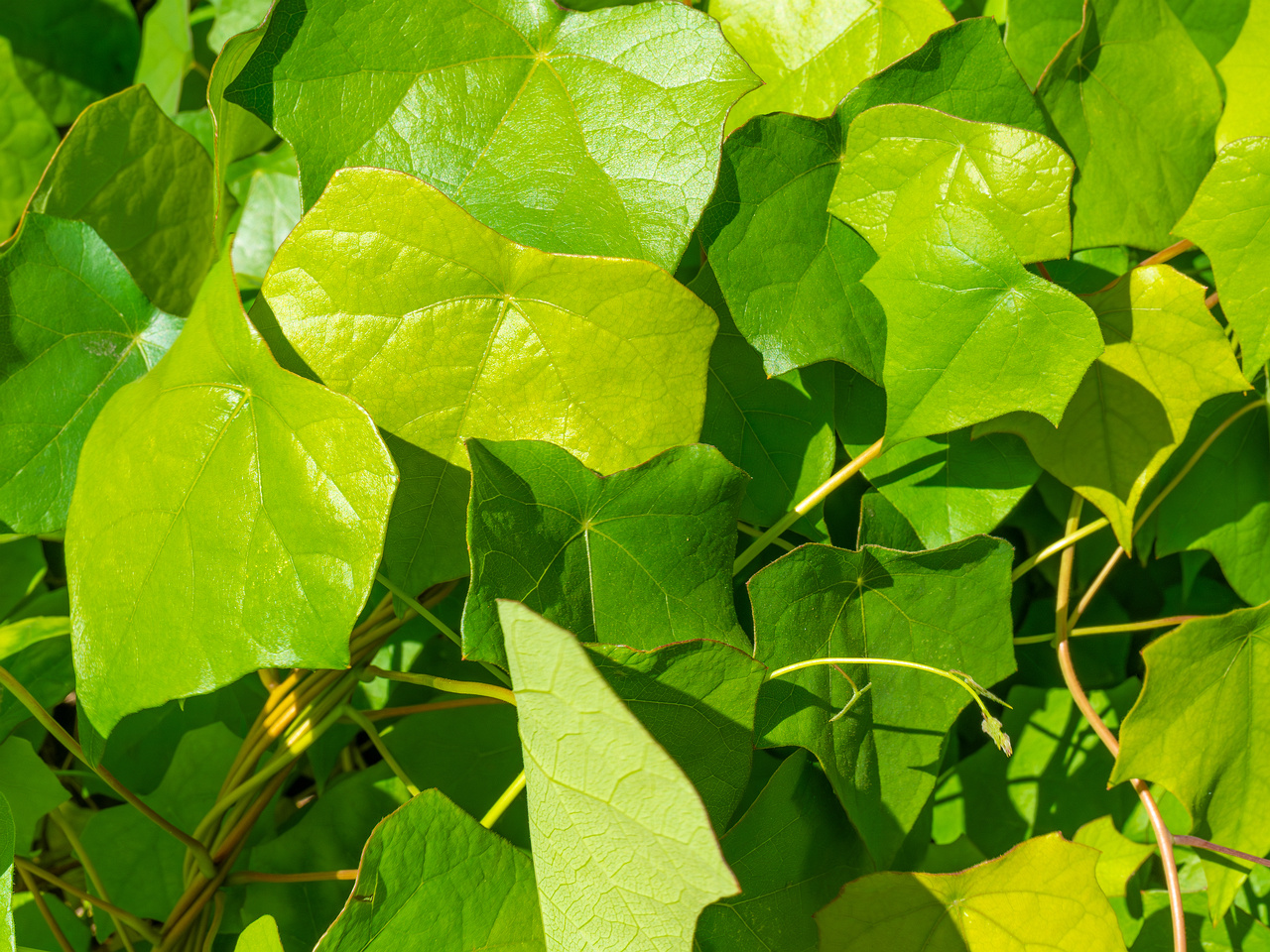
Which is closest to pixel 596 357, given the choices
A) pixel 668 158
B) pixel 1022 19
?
pixel 668 158

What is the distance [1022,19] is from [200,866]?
87 cm

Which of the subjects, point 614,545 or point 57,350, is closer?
point 614,545

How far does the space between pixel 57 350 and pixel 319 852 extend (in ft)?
1.40

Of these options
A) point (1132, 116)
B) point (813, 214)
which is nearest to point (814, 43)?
point (813, 214)

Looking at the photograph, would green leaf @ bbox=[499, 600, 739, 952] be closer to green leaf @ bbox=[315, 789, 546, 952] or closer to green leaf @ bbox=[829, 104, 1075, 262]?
green leaf @ bbox=[315, 789, 546, 952]

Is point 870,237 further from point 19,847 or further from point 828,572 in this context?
point 19,847

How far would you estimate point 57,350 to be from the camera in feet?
2.10

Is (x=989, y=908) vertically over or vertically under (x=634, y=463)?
under

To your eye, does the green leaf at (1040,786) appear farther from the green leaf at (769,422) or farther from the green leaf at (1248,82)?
the green leaf at (1248,82)

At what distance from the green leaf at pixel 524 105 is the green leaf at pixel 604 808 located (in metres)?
0.28

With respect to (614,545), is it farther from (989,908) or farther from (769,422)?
(989,908)

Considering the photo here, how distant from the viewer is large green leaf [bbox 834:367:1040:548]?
636 millimetres

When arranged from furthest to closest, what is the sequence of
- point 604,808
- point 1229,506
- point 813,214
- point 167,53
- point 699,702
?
1. point 167,53
2. point 1229,506
3. point 813,214
4. point 699,702
5. point 604,808

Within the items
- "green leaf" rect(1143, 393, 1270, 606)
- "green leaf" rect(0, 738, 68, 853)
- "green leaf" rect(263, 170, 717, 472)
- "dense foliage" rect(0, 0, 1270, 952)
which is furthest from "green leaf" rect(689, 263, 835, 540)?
"green leaf" rect(0, 738, 68, 853)
